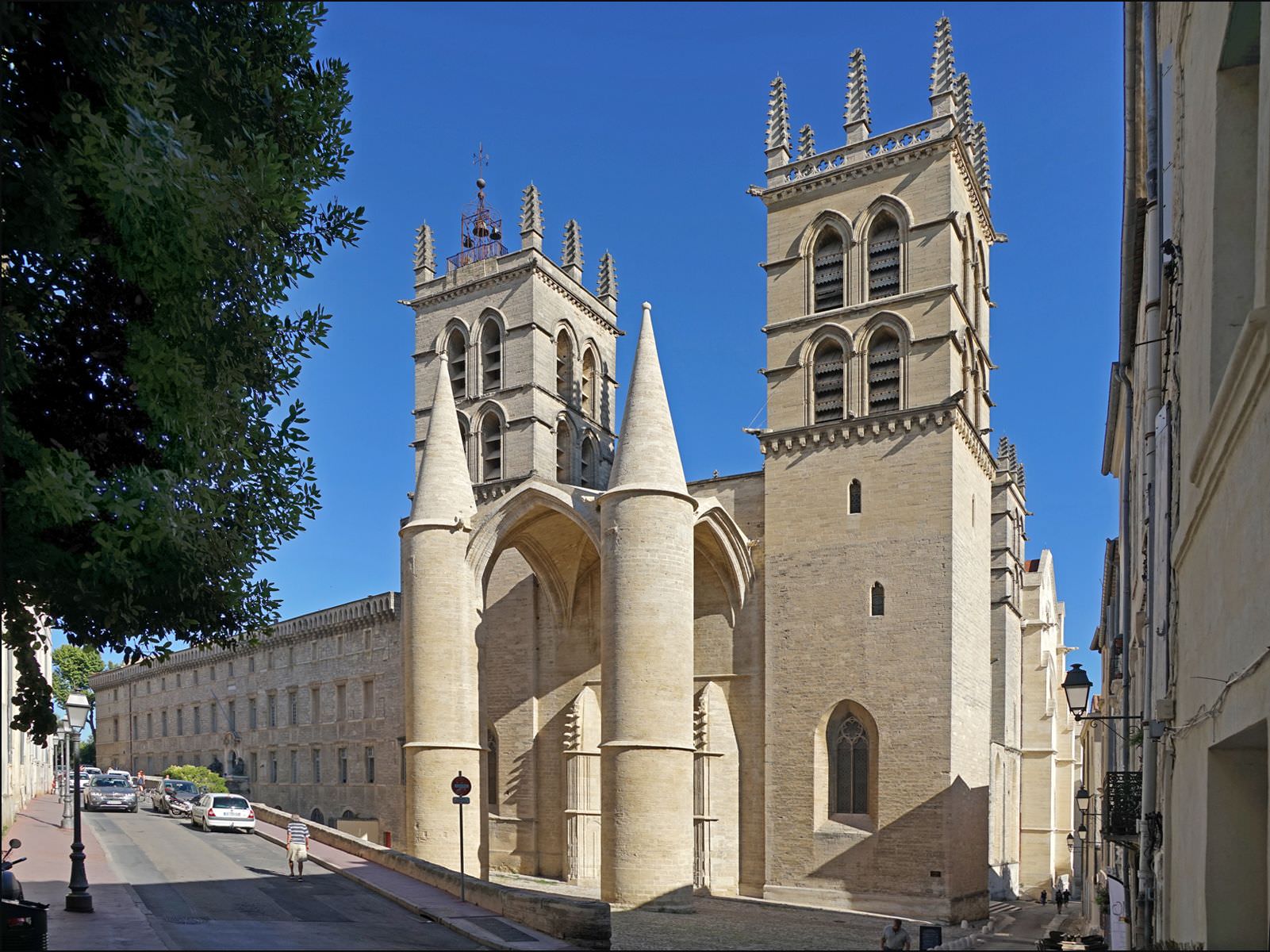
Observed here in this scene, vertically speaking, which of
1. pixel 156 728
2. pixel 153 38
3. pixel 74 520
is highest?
pixel 153 38

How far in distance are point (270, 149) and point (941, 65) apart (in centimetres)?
2057

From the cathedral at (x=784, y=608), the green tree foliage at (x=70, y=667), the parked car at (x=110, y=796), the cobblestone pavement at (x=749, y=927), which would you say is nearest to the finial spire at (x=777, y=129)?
the cathedral at (x=784, y=608)

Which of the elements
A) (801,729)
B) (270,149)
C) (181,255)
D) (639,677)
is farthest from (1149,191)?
(801,729)

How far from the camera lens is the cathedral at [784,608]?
21922mm

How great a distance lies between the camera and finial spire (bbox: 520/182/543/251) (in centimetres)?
3080

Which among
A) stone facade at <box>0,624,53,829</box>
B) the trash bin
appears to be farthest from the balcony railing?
stone facade at <box>0,624,53,829</box>

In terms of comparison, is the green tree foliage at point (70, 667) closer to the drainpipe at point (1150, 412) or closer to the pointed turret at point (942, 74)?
the pointed turret at point (942, 74)

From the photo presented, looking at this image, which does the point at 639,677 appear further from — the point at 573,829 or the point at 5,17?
the point at 5,17

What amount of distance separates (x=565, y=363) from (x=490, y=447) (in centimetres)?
350

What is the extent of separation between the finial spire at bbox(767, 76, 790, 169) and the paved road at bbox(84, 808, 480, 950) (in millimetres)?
19328

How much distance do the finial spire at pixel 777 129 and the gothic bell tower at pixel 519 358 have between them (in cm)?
716

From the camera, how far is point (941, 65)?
25156mm

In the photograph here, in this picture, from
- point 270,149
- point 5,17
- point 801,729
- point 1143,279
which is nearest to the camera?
point 5,17

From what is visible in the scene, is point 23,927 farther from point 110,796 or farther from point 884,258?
point 110,796
